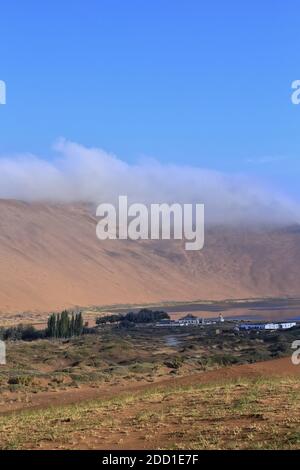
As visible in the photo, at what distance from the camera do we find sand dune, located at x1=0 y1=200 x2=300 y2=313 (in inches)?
4350

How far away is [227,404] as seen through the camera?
14.4 metres

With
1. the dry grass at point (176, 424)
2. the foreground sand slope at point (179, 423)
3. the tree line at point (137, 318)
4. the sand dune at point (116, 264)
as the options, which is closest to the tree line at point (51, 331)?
the tree line at point (137, 318)

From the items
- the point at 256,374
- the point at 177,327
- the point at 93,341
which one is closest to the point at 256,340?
the point at 93,341

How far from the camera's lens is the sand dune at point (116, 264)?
363ft

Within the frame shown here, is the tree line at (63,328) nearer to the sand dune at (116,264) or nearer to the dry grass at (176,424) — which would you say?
the sand dune at (116,264)

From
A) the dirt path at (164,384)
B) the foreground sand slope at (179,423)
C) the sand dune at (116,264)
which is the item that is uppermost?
the sand dune at (116,264)

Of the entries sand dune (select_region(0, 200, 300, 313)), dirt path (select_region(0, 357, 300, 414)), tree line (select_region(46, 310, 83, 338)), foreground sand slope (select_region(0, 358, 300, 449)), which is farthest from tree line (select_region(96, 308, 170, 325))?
foreground sand slope (select_region(0, 358, 300, 449))

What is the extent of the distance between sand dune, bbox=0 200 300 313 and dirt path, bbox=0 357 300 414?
70.3 meters

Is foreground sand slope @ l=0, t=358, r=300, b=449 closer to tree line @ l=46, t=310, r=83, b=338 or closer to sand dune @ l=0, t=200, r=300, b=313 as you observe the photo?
tree line @ l=46, t=310, r=83, b=338

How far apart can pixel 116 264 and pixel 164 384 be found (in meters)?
118

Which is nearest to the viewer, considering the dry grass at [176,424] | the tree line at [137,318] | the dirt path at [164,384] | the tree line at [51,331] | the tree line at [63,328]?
the dry grass at [176,424]

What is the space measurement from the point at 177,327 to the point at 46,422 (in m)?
55.6

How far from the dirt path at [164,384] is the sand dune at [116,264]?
70346mm

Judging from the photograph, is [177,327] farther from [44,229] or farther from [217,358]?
[44,229]
